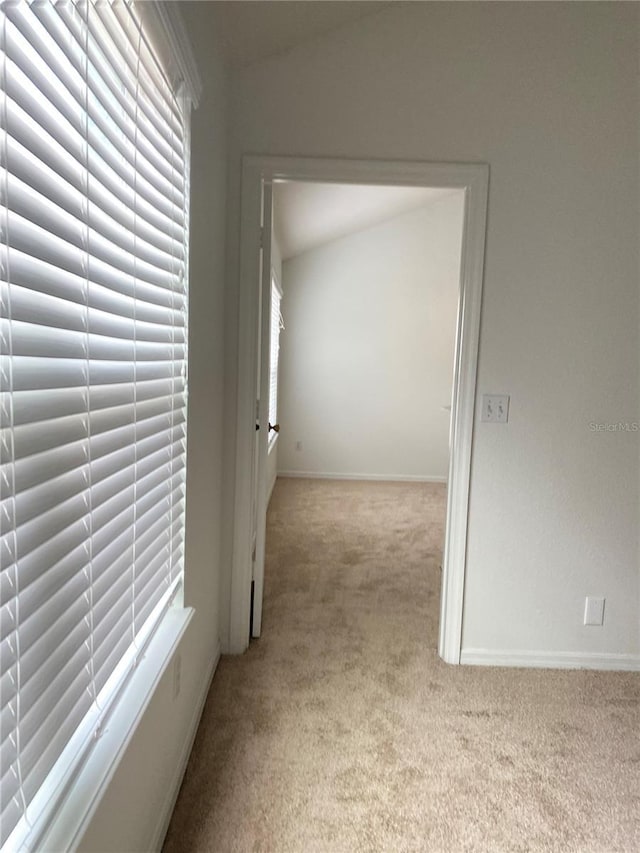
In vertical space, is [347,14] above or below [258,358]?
above

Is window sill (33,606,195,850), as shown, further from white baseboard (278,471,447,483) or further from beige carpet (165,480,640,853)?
white baseboard (278,471,447,483)

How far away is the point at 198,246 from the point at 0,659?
1275 mm

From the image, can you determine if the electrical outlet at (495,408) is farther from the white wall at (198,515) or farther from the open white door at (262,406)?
the white wall at (198,515)

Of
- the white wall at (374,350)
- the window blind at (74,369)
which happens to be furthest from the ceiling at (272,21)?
the white wall at (374,350)

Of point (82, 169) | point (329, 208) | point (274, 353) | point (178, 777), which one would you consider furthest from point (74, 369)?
point (274, 353)

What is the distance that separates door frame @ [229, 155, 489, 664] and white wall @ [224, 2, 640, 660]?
4 cm

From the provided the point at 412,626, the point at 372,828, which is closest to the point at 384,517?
the point at 412,626

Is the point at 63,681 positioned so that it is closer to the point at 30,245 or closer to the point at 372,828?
the point at 30,245

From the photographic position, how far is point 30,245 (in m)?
0.71

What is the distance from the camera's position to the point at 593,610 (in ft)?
7.14

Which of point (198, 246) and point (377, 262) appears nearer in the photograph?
point (198, 246)

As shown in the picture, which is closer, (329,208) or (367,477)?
(329,208)

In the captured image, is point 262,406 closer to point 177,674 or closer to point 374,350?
point 177,674

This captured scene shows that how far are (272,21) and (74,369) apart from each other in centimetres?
159
